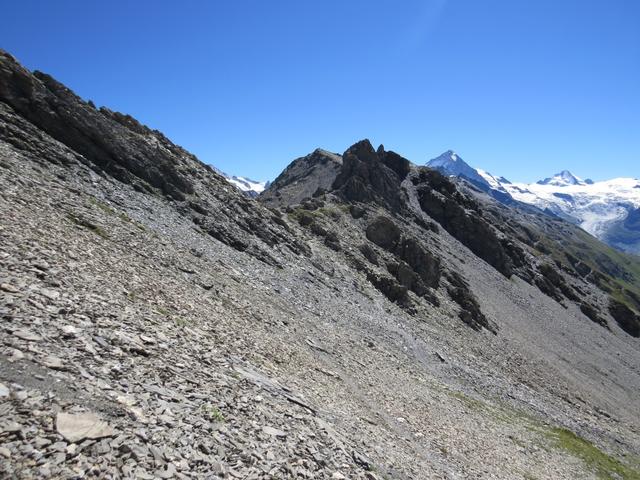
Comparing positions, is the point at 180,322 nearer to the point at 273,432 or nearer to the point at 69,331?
the point at 69,331

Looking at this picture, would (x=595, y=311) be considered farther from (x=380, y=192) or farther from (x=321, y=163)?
(x=321, y=163)

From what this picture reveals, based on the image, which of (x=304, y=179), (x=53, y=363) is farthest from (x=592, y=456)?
(x=304, y=179)

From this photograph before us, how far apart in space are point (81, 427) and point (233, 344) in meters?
12.1

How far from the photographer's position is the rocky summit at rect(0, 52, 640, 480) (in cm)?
1205

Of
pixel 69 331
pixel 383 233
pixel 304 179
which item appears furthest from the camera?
pixel 304 179

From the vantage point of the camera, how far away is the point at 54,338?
44.5 feet

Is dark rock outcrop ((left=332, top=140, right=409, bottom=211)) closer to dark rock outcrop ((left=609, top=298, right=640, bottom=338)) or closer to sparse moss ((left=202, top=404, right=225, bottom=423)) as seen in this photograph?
dark rock outcrop ((left=609, top=298, right=640, bottom=338))

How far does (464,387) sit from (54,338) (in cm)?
4137

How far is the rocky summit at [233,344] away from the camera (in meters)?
12.0

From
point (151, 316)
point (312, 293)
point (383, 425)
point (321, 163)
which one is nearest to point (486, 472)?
point (383, 425)

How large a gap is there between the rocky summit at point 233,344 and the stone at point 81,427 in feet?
0.15

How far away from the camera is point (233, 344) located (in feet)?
74.1

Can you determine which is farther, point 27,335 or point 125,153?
point 125,153

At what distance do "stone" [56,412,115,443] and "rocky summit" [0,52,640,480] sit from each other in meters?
0.05
